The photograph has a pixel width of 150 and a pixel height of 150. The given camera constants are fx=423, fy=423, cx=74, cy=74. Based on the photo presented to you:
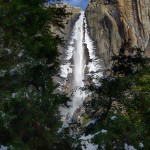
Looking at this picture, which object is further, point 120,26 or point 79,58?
point 79,58

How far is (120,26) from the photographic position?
8044 centimetres

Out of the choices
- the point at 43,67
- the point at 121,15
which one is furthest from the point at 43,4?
the point at 121,15

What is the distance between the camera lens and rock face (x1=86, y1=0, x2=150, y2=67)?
79.2 meters

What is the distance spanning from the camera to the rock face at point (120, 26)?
79.2 meters

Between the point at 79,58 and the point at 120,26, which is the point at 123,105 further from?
the point at 79,58

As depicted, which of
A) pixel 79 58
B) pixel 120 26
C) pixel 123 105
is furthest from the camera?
pixel 79 58

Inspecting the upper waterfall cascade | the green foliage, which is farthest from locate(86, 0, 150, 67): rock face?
the green foliage

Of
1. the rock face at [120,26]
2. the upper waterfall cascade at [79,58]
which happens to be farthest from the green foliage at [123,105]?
the upper waterfall cascade at [79,58]

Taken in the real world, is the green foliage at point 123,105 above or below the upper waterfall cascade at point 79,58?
above

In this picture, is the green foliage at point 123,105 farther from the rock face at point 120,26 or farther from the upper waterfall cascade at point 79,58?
the upper waterfall cascade at point 79,58

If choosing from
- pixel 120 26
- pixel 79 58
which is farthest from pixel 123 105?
pixel 79 58

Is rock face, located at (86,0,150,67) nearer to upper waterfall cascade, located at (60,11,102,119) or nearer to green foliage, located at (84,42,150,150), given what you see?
upper waterfall cascade, located at (60,11,102,119)

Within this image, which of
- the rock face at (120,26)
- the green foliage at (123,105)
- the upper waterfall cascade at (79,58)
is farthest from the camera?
the upper waterfall cascade at (79,58)

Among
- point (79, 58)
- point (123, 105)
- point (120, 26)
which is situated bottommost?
point (79, 58)
